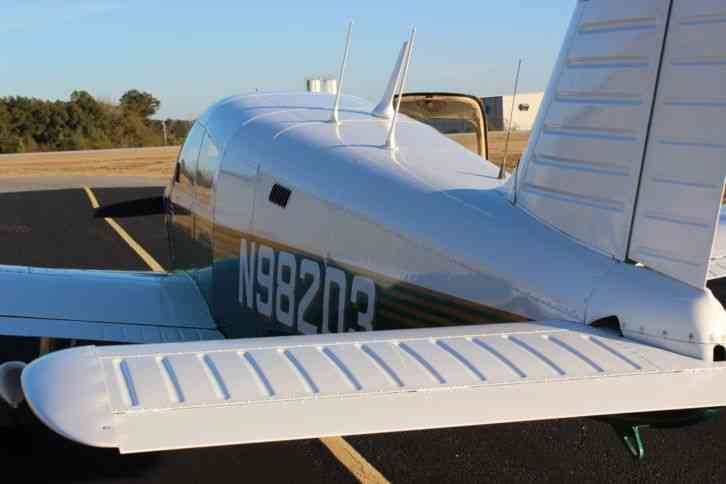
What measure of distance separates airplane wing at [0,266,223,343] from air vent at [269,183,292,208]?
126cm

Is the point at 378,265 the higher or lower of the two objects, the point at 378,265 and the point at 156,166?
the higher

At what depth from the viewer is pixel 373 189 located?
4367mm

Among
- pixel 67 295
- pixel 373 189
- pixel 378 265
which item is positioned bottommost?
pixel 67 295

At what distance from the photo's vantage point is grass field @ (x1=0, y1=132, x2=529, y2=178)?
105ft

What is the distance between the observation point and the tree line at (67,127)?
55.5 metres

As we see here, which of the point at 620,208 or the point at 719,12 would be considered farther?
the point at 620,208

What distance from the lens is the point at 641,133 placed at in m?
3.19

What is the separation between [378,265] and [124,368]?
1777 mm

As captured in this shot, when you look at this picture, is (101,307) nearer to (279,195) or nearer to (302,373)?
(279,195)

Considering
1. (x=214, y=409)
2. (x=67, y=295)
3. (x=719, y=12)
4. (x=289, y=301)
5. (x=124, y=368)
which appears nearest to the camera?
(x=214, y=409)

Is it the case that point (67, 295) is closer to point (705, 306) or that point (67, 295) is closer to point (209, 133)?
point (209, 133)

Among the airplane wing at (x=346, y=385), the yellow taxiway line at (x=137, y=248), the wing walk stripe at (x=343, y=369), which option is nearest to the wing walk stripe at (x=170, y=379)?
the airplane wing at (x=346, y=385)

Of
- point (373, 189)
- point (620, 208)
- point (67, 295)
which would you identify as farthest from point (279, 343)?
point (67, 295)

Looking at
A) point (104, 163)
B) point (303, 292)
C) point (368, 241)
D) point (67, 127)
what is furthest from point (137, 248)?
point (67, 127)
